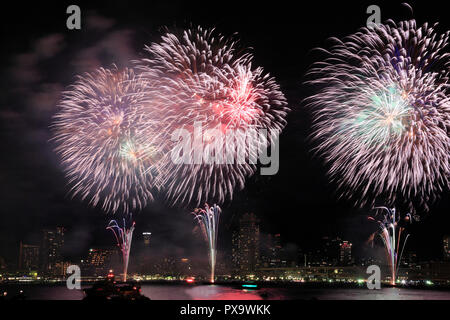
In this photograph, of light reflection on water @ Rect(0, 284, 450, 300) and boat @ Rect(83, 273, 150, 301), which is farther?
light reflection on water @ Rect(0, 284, 450, 300)

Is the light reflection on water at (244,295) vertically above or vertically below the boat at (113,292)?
below

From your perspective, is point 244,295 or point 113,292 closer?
point 113,292

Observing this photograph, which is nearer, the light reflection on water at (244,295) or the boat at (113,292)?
the boat at (113,292)

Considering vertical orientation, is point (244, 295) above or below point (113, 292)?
below

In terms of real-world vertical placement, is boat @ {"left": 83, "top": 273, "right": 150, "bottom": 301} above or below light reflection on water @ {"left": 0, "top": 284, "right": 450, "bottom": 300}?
above
